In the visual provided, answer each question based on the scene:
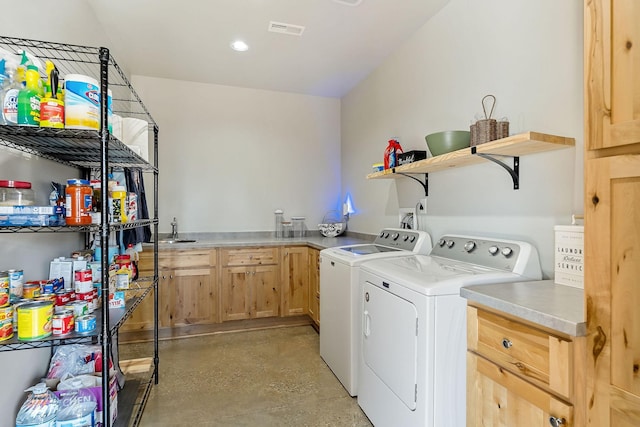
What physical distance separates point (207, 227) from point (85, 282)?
2263mm

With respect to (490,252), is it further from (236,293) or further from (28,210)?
(236,293)

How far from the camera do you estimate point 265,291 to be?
131 inches

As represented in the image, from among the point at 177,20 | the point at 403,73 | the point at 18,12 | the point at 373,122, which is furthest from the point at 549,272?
the point at 177,20

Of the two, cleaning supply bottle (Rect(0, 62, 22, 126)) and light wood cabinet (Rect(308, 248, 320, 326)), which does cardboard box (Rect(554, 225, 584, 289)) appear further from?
cleaning supply bottle (Rect(0, 62, 22, 126))

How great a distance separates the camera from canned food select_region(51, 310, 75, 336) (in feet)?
4.11

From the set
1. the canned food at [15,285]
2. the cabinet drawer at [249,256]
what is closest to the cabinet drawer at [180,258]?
the cabinet drawer at [249,256]

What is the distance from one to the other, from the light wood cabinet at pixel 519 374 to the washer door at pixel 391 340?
0.92ft

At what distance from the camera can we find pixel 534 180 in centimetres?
165

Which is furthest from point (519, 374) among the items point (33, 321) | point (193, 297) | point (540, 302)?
point (193, 297)

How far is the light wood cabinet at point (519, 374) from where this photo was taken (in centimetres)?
92

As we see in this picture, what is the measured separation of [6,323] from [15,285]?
0.64 ft

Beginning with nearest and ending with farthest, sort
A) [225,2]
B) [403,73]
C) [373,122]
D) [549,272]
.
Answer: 1. [549,272]
2. [225,2]
3. [403,73]
4. [373,122]

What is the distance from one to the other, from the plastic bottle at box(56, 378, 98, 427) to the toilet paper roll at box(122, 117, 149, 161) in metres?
1.27

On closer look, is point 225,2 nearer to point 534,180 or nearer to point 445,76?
point 445,76
